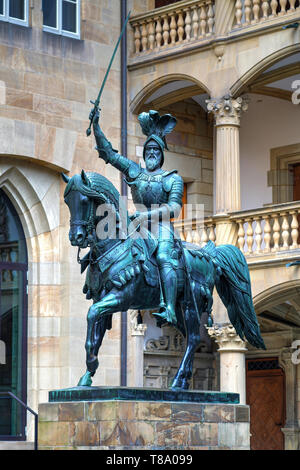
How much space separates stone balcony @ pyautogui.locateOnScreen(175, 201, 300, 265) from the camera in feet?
64.2

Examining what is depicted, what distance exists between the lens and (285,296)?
67.9ft

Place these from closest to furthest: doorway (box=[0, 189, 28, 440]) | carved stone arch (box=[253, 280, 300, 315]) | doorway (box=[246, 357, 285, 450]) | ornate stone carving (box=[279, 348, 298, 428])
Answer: carved stone arch (box=[253, 280, 300, 315]) → doorway (box=[0, 189, 28, 440]) → ornate stone carving (box=[279, 348, 298, 428]) → doorway (box=[246, 357, 285, 450])

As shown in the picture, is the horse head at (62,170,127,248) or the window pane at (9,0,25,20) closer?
the horse head at (62,170,127,248)

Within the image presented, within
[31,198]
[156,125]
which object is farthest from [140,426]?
[31,198]

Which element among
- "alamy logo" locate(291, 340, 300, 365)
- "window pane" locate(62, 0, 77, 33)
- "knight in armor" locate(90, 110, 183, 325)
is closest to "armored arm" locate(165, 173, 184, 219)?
"knight in armor" locate(90, 110, 183, 325)

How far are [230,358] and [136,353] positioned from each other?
1.90 meters

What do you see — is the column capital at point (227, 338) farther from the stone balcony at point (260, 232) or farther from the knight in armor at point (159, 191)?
the knight in armor at point (159, 191)

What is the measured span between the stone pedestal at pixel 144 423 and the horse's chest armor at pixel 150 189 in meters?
1.94

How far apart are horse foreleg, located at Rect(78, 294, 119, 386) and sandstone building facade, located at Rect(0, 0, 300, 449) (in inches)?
303

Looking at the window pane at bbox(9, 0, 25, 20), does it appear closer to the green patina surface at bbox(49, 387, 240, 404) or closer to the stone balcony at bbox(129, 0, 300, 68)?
the stone balcony at bbox(129, 0, 300, 68)

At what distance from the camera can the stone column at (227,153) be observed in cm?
2034

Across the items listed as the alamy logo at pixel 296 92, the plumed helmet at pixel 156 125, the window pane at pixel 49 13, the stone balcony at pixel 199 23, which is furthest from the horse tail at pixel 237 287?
the alamy logo at pixel 296 92

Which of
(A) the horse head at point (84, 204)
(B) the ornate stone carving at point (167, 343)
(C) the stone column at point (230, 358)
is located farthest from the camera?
(B) the ornate stone carving at point (167, 343)
